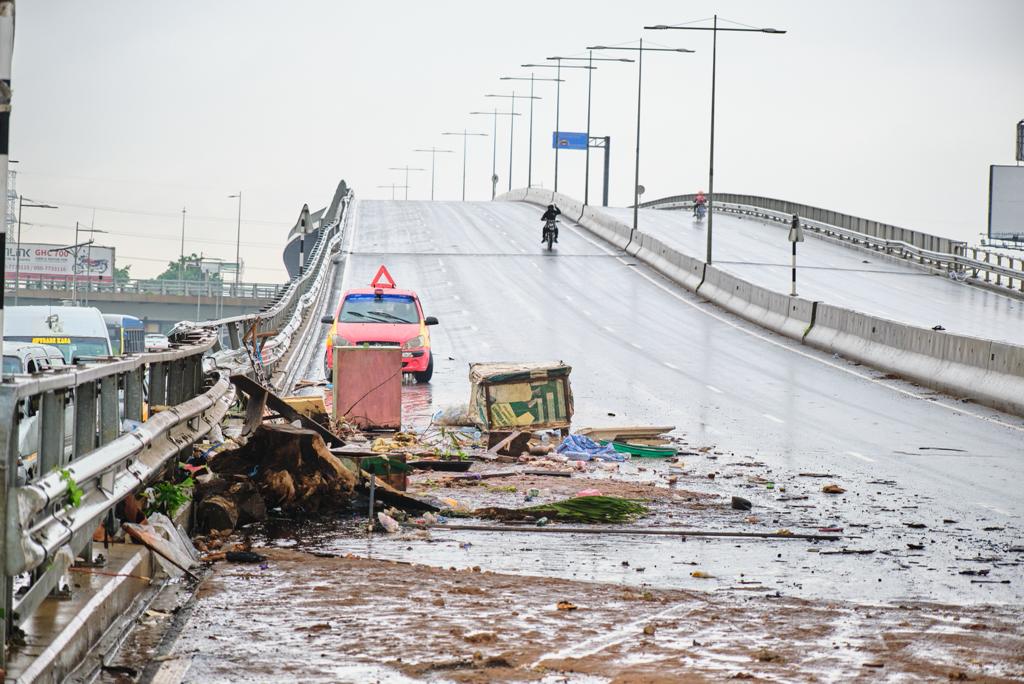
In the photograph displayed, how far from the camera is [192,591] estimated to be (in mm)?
8805

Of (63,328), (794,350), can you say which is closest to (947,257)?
(794,350)

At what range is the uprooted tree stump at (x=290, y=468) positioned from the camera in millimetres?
11984

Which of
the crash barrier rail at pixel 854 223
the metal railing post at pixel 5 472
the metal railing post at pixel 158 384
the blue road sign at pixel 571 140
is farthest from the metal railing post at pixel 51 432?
the blue road sign at pixel 571 140

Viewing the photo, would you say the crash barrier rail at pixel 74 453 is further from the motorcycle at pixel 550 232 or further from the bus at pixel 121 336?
the motorcycle at pixel 550 232

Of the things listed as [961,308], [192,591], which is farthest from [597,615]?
[961,308]

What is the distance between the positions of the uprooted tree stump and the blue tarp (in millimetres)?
5273

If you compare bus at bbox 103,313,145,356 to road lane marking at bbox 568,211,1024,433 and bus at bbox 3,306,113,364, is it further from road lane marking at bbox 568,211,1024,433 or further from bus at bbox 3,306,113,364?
road lane marking at bbox 568,211,1024,433

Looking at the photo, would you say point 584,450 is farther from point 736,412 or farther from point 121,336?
point 121,336

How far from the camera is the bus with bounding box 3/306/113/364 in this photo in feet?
82.3

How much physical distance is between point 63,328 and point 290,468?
14646mm

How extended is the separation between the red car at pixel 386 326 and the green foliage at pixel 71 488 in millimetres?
19848

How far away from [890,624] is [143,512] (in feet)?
14.8

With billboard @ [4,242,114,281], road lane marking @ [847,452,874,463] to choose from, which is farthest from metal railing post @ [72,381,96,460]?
billboard @ [4,242,114,281]

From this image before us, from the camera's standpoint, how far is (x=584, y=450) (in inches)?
696
